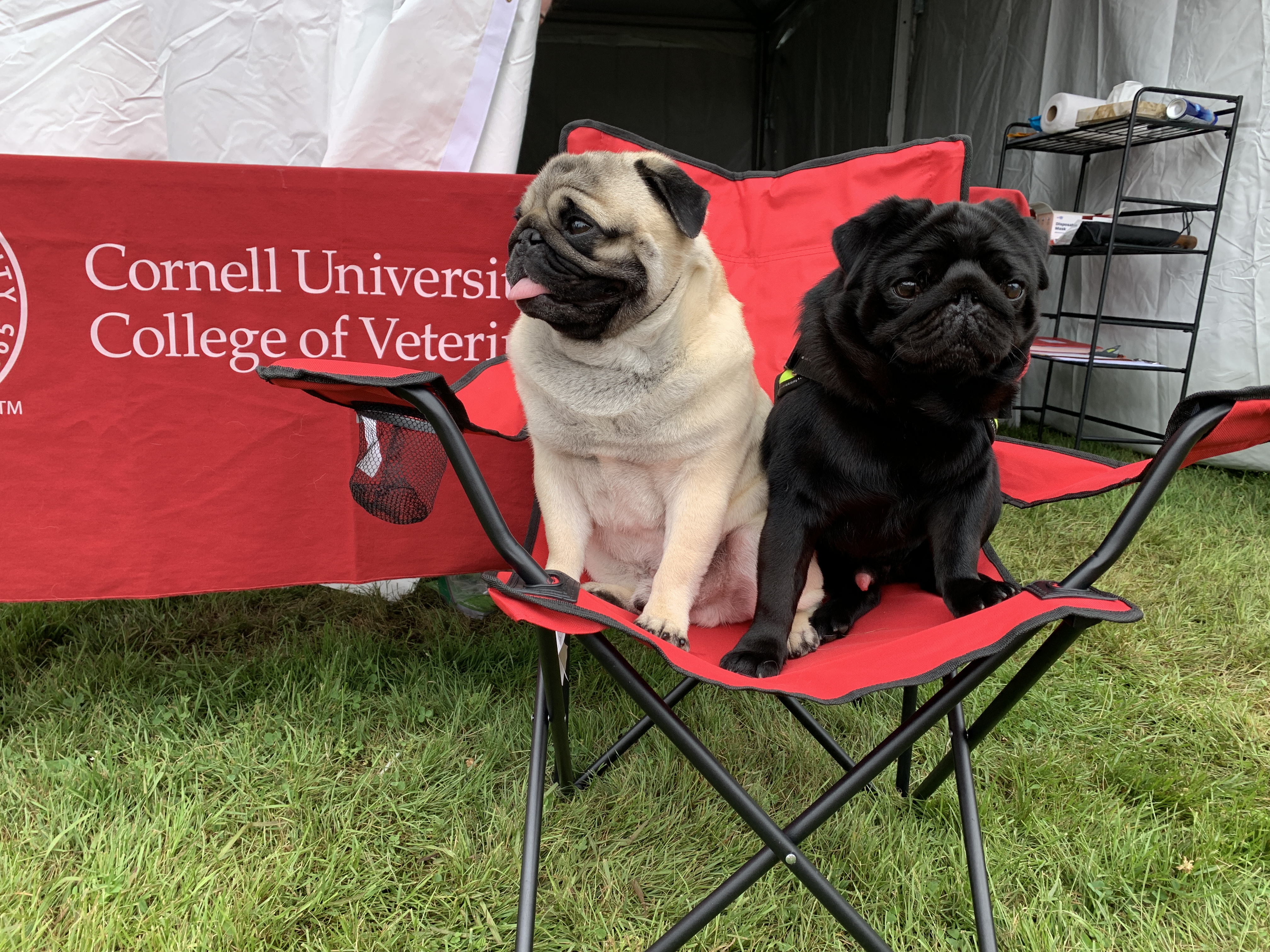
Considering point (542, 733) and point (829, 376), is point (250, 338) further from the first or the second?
point (829, 376)

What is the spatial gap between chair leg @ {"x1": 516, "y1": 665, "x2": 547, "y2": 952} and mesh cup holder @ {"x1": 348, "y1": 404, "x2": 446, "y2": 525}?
0.37 m

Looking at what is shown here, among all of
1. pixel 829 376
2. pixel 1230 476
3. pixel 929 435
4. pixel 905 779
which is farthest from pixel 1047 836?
pixel 1230 476

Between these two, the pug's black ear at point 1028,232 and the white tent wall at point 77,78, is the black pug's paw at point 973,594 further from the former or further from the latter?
the white tent wall at point 77,78

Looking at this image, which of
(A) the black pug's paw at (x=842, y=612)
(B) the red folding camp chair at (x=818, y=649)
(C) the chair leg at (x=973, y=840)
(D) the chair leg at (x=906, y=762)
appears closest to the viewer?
(B) the red folding camp chair at (x=818, y=649)

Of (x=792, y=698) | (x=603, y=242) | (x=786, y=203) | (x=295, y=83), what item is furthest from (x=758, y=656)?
(x=295, y=83)

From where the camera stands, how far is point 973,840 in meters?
1.26

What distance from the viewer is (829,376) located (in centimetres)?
147

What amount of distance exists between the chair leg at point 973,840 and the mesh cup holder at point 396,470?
928mm

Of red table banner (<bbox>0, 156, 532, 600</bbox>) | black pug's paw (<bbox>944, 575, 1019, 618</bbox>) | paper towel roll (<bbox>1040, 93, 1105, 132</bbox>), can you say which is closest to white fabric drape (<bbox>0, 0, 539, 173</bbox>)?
red table banner (<bbox>0, 156, 532, 600</bbox>)

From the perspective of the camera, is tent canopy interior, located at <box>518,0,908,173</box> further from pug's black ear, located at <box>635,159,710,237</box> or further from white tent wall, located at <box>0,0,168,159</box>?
pug's black ear, located at <box>635,159,710,237</box>

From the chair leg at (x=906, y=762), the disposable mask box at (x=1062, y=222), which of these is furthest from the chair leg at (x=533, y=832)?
the disposable mask box at (x=1062, y=222)

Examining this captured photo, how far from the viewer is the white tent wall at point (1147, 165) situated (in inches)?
150

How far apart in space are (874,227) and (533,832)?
48.3 inches

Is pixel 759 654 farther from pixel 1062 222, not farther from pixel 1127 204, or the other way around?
pixel 1127 204
